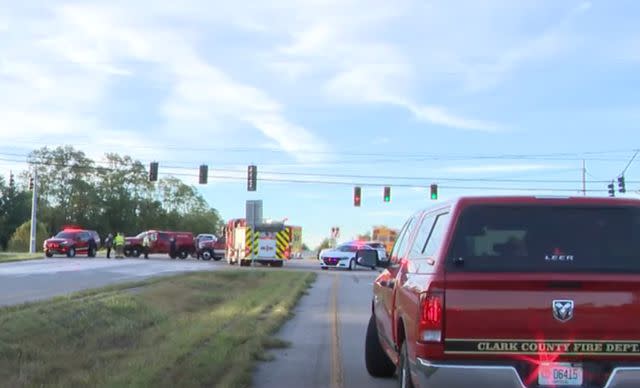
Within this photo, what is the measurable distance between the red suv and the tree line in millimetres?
55823

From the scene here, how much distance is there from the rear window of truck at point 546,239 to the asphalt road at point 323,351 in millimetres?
3396

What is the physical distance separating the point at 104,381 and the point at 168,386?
67 cm

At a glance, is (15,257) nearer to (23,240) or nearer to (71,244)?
(71,244)

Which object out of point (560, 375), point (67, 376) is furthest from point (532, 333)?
point (67, 376)

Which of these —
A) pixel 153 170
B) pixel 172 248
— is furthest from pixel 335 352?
pixel 172 248

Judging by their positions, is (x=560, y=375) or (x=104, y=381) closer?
(x=560, y=375)

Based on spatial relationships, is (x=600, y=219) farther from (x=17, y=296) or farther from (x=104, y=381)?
(x=17, y=296)

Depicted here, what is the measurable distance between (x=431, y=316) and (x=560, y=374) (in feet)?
3.01

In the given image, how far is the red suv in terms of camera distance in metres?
46.1

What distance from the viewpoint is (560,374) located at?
512 cm

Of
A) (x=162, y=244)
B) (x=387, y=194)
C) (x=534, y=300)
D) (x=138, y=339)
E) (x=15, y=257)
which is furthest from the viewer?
(x=387, y=194)

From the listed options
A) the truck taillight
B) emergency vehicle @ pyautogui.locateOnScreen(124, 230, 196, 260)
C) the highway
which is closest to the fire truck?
emergency vehicle @ pyautogui.locateOnScreen(124, 230, 196, 260)

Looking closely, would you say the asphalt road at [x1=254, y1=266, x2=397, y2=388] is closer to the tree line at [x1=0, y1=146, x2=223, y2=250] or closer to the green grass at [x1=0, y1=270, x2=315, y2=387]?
the green grass at [x1=0, y1=270, x2=315, y2=387]

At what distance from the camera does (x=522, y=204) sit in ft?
18.5
